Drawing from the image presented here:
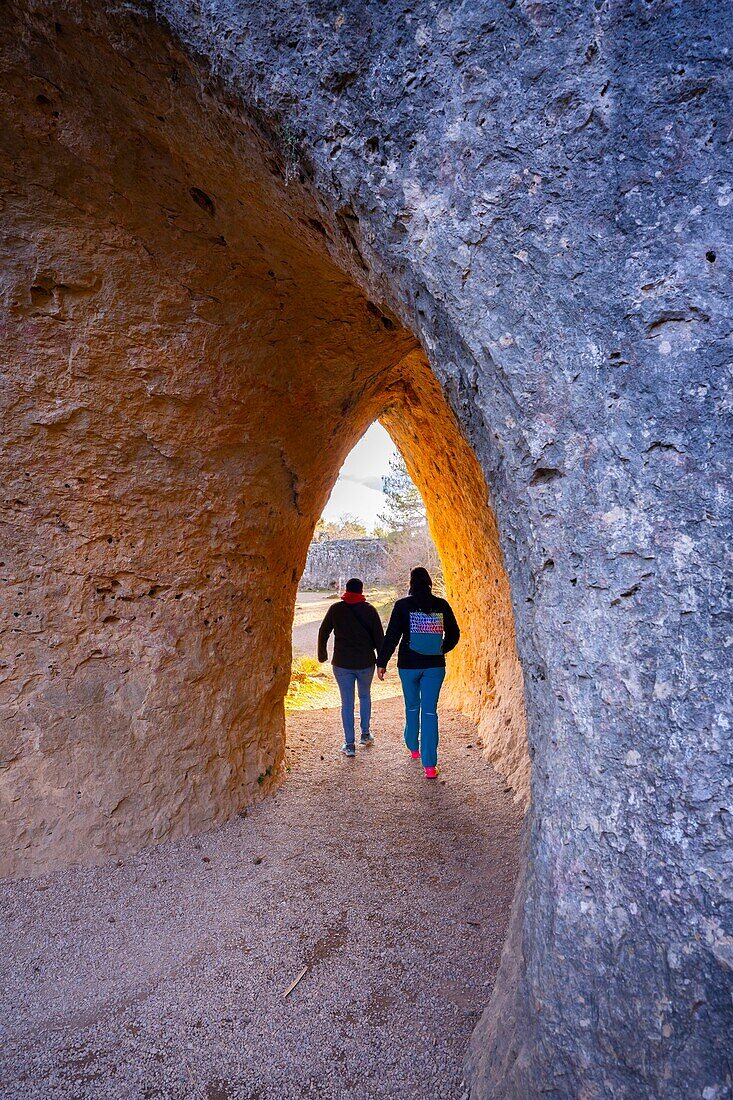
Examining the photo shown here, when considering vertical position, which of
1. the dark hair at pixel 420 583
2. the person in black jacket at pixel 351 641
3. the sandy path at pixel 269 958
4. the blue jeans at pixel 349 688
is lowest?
the sandy path at pixel 269 958

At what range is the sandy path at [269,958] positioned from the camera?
2.05 m

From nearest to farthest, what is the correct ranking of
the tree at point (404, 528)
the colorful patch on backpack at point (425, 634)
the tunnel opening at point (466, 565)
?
the colorful patch on backpack at point (425, 634) < the tunnel opening at point (466, 565) < the tree at point (404, 528)

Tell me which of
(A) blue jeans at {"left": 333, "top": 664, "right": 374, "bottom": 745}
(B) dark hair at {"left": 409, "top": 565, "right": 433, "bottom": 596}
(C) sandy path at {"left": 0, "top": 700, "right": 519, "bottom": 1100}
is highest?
(B) dark hair at {"left": 409, "top": 565, "right": 433, "bottom": 596}

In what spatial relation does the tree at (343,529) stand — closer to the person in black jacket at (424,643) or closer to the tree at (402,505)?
the tree at (402,505)

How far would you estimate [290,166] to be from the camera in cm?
215

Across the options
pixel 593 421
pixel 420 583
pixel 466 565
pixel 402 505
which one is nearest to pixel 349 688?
pixel 420 583

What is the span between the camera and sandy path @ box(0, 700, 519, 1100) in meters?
2.05

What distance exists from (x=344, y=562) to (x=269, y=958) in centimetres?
1979

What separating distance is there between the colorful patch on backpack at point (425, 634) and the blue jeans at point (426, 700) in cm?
17

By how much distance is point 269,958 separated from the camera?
2.60m

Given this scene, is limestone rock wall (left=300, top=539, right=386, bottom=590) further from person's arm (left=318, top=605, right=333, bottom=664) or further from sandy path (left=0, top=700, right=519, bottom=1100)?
sandy path (left=0, top=700, right=519, bottom=1100)

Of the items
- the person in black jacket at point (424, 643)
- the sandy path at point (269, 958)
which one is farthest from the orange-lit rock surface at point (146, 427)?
the person in black jacket at point (424, 643)

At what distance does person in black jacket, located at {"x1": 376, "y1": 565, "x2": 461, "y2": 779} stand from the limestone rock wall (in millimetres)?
16971

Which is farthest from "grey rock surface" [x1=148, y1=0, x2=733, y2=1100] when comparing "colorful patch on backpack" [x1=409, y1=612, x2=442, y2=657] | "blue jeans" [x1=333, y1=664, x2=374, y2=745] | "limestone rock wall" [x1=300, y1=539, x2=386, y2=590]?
"limestone rock wall" [x1=300, y1=539, x2=386, y2=590]
